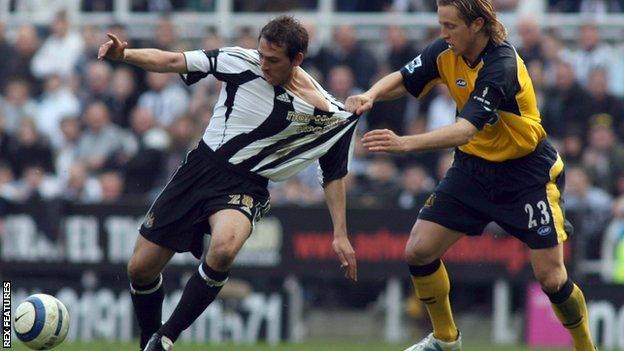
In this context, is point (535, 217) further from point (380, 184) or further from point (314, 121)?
point (380, 184)

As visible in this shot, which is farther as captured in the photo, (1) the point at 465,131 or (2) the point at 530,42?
(2) the point at 530,42

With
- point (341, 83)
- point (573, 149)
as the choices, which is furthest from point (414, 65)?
point (341, 83)

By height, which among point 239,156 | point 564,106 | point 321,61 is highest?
point 239,156

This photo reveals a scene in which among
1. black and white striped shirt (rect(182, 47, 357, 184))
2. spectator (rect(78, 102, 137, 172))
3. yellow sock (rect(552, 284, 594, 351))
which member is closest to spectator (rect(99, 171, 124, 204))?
spectator (rect(78, 102, 137, 172))

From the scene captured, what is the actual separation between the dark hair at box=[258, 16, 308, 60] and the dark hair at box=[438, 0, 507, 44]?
1025mm

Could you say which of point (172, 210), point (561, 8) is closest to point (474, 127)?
point (172, 210)

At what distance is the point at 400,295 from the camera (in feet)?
59.0

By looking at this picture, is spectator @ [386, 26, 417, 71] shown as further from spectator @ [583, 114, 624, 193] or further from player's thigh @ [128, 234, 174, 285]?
player's thigh @ [128, 234, 174, 285]

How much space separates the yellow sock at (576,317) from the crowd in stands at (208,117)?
246 inches

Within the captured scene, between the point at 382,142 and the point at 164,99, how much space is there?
1065 centimetres

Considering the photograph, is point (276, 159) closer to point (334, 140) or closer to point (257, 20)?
point (334, 140)

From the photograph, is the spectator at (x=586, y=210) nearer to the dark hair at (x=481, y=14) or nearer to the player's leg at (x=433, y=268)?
the player's leg at (x=433, y=268)

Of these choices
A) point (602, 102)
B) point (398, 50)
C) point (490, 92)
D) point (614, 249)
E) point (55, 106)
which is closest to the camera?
point (490, 92)

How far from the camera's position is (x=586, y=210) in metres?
17.6
